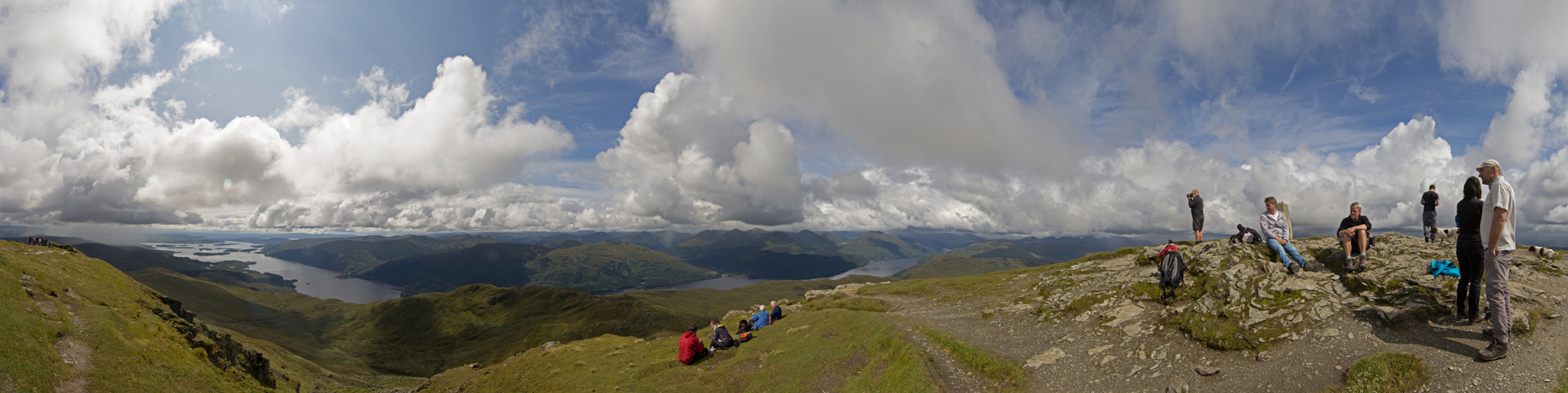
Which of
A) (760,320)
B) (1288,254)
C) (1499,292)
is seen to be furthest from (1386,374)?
(760,320)

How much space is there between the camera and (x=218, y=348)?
156 ft

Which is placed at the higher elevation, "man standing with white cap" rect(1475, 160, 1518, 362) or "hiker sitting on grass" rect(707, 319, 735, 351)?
"man standing with white cap" rect(1475, 160, 1518, 362)

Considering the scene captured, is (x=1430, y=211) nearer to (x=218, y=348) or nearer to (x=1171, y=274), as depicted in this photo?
(x=1171, y=274)

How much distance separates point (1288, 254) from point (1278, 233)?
98cm

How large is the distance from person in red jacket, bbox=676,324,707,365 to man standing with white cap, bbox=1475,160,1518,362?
83.1ft

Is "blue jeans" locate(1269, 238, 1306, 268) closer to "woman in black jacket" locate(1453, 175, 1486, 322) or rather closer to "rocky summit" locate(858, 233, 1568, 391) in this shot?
"rocky summit" locate(858, 233, 1568, 391)

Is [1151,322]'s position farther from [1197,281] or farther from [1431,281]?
[1431,281]

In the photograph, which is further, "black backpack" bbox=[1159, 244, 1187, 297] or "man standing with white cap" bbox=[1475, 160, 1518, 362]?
"black backpack" bbox=[1159, 244, 1187, 297]

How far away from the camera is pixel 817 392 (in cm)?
1928

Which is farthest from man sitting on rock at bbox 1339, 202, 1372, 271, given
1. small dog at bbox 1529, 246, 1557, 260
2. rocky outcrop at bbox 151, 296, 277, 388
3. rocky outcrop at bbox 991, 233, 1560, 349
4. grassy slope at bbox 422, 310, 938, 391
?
rocky outcrop at bbox 151, 296, 277, 388

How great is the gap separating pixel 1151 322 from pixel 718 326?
20.6 meters

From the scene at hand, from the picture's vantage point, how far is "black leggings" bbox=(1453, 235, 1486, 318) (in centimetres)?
1198

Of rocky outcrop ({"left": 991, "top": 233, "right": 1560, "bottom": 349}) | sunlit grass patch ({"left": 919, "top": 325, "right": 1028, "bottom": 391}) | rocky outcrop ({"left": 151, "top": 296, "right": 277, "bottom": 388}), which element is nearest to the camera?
rocky outcrop ({"left": 991, "top": 233, "right": 1560, "bottom": 349})

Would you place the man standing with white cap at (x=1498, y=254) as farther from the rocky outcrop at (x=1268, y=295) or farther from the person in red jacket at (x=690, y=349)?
the person in red jacket at (x=690, y=349)
